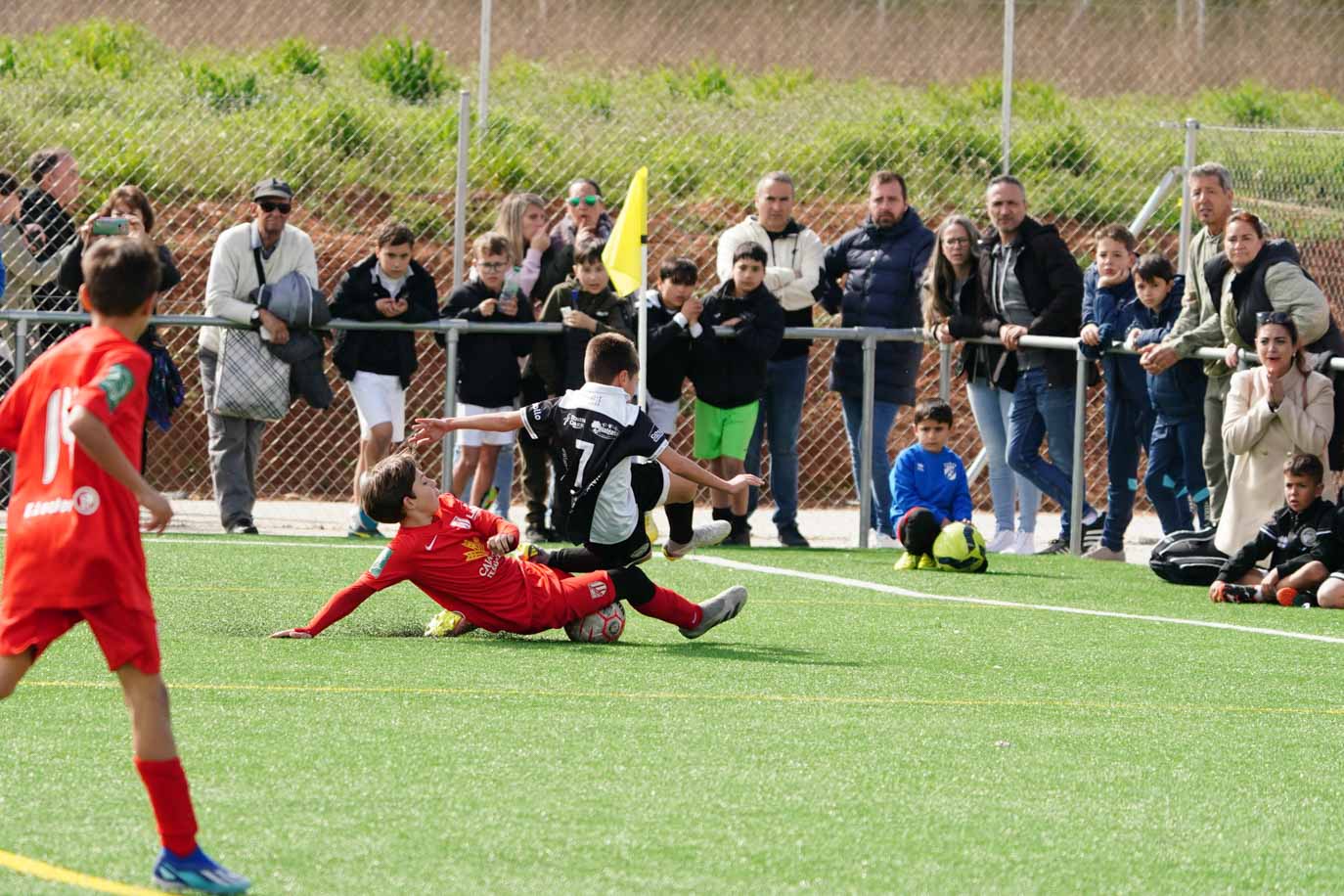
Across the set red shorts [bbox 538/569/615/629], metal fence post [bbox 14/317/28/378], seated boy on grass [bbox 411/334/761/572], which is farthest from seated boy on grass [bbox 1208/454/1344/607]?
metal fence post [bbox 14/317/28/378]

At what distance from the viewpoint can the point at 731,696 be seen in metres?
6.81

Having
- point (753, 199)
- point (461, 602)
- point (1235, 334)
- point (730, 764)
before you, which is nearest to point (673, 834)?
point (730, 764)

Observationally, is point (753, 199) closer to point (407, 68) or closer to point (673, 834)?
point (407, 68)

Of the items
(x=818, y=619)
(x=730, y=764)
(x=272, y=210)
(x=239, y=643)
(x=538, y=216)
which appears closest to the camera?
(x=730, y=764)

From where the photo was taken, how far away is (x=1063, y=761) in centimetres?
583

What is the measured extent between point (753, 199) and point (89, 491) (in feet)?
55.4

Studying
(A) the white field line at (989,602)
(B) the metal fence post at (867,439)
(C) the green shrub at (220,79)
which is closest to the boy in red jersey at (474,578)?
(A) the white field line at (989,602)

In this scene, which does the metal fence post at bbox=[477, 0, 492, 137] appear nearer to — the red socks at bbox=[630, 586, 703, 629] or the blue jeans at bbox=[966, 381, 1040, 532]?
the blue jeans at bbox=[966, 381, 1040, 532]

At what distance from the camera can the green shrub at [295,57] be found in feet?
76.6

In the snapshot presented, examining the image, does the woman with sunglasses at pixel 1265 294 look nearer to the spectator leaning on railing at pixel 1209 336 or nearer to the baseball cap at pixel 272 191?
the spectator leaning on railing at pixel 1209 336

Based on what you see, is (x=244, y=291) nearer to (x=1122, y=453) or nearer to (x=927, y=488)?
(x=927, y=488)

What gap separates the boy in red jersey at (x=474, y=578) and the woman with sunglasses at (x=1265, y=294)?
4227 millimetres

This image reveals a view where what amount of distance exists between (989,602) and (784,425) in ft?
10.7

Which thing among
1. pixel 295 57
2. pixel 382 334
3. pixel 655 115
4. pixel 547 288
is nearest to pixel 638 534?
pixel 382 334
